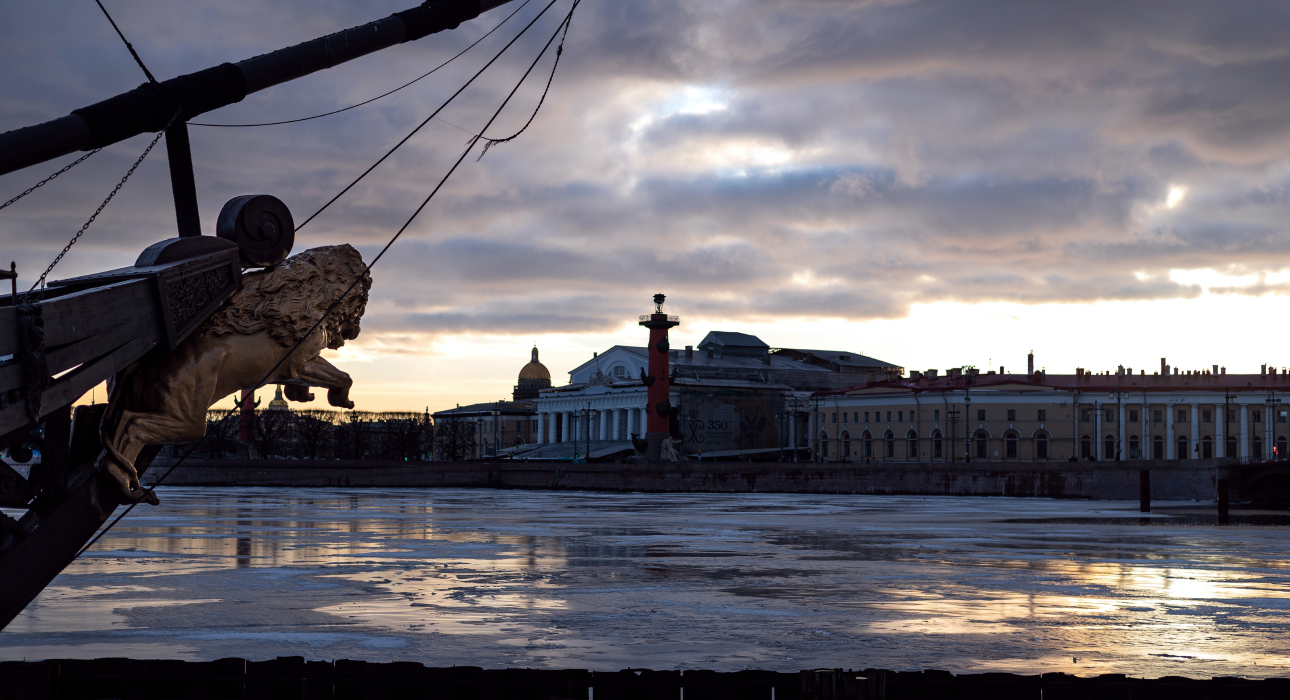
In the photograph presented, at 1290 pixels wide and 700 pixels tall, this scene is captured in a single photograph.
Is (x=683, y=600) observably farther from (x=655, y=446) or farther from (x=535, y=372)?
(x=535, y=372)

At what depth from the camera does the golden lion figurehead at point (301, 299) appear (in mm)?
6488

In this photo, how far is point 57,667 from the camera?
Answer: 6.06 m

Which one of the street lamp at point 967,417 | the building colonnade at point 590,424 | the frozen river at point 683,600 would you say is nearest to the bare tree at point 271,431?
the building colonnade at point 590,424

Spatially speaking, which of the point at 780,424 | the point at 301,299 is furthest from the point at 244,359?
the point at 780,424

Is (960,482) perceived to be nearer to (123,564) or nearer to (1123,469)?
(1123,469)

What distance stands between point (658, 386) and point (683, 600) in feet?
253

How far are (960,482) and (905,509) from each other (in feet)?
58.2

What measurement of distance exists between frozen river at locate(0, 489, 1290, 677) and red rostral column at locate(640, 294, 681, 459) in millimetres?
61331

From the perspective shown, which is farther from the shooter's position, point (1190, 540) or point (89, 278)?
point (1190, 540)

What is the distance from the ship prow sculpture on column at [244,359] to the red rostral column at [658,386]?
270 ft

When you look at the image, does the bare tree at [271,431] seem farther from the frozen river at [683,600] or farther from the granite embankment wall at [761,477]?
the frozen river at [683,600]

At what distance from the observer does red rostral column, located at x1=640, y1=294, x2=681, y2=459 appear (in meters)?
89.6

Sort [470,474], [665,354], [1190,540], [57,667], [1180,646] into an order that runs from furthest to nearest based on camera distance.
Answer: [665,354] → [470,474] → [1190,540] → [1180,646] → [57,667]

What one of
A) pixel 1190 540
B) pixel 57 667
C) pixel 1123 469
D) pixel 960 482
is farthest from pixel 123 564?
pixel 960 482
